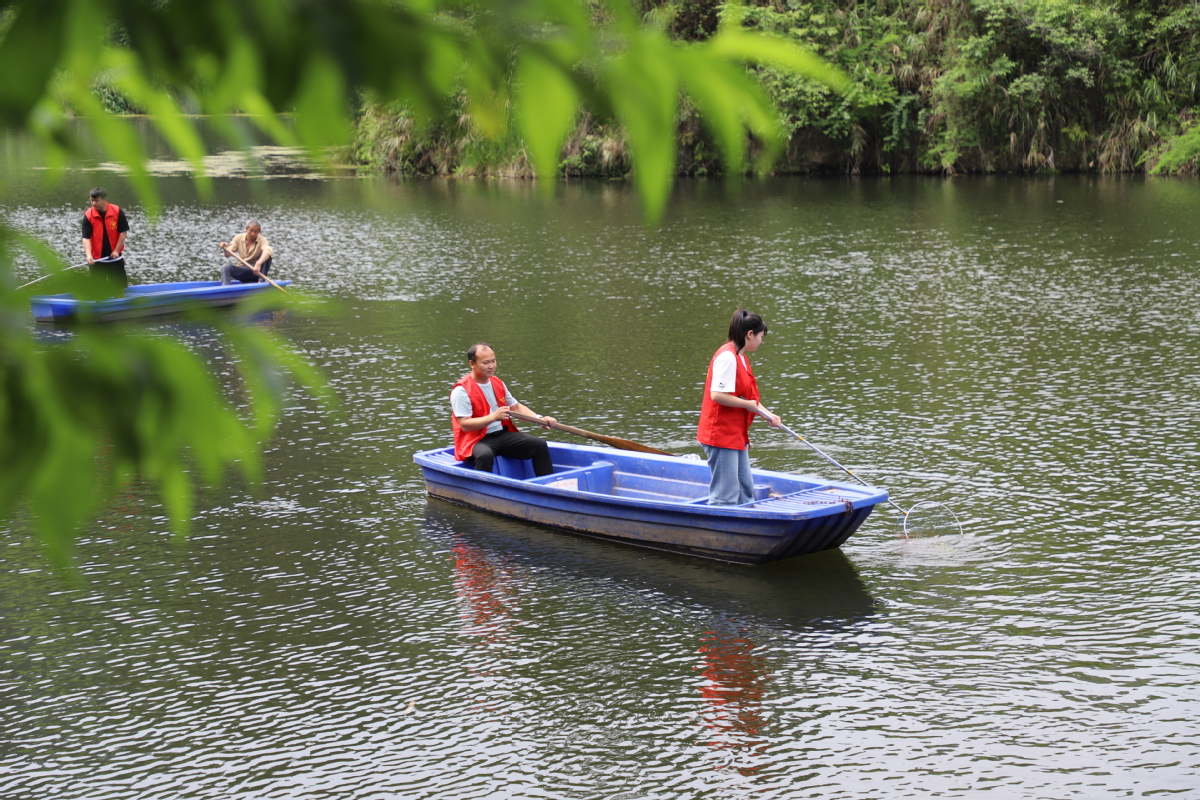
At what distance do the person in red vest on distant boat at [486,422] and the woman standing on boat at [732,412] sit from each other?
213cm

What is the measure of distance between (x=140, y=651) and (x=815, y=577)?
5.36 meters

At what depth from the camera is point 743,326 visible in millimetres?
10125

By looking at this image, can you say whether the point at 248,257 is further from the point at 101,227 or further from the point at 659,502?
the point at 659,502

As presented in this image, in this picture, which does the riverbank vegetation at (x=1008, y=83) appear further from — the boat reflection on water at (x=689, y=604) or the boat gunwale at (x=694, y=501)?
the boat reflection on water at (x=689, y=604)

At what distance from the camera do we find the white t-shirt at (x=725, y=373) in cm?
1023

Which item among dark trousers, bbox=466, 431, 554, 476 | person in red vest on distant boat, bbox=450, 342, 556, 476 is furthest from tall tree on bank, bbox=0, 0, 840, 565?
dark trousers, bbox=466, 431, 554, 476

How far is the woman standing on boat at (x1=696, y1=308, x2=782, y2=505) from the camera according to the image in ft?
33.6

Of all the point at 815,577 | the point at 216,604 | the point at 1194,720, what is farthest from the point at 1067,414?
the point at 216,604

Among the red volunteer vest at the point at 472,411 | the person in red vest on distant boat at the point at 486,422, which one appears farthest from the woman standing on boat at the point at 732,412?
the red volunteer vest at the point at 472,411

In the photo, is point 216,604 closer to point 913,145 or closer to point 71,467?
point 71,467

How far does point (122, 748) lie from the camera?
25.5 ft

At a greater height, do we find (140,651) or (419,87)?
(419,87)

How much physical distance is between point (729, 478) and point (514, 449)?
270 centimetres

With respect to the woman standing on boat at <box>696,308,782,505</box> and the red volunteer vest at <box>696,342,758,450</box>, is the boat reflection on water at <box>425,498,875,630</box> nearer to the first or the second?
the woman standing on boat at <box>696,308,782,505</box>
